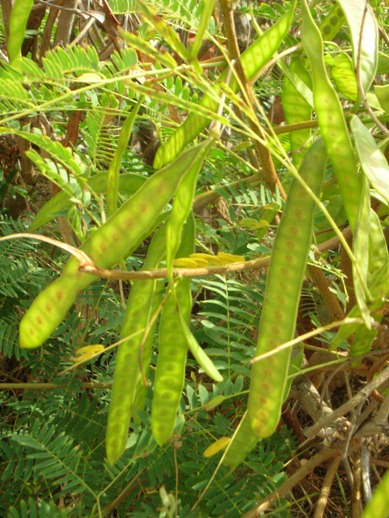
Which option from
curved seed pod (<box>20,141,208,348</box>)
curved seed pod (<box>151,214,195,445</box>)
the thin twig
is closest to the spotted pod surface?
curved seed pod (<box>151,214,195,445</box>)

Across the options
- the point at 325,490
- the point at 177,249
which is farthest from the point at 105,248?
the point at 325,490

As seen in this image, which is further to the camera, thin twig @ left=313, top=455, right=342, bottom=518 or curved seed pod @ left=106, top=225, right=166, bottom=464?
thin twig @ left=313, top=455, right=342, bottom=518

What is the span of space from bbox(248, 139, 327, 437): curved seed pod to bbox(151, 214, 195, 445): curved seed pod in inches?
4.1

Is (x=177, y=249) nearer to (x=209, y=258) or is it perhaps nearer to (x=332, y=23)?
(x=209, y=258)

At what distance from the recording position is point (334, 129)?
71 centimetres

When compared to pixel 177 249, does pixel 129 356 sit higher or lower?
lower

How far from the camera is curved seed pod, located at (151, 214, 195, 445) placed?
78cm

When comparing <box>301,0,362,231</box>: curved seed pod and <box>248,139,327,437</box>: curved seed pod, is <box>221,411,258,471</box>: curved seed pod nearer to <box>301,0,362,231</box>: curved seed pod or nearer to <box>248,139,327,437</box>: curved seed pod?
<box>248,139,327,437</box>: curved seed pod

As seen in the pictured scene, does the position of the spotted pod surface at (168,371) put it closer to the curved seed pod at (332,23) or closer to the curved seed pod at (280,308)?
the curved seed pod at (280,308)

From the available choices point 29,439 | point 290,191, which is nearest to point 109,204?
point 290,191

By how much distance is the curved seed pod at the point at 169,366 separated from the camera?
78 centimetres

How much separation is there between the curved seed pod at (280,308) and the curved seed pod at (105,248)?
114 millimetres

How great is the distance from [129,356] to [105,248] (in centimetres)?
14

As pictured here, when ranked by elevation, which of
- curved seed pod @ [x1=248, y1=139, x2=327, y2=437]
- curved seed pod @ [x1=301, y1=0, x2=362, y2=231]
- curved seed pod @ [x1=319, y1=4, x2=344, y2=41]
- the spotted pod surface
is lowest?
the spotted pod surface
